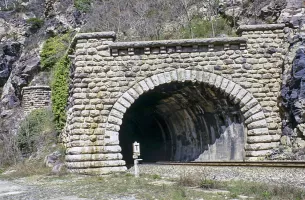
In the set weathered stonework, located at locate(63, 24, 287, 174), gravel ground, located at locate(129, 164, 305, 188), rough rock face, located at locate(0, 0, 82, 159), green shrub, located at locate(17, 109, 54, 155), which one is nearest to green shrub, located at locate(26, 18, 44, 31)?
rough rock face, located at locate(0, 0, 82, 159)

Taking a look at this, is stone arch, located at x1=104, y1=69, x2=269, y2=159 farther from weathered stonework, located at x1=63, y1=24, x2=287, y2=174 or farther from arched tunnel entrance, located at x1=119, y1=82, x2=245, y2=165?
arched tunnel entrance, located at x1=119, y1=82, x2=245, y2=165

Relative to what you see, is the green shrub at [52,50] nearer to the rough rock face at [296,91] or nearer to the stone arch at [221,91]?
the stone arch at [221,91]

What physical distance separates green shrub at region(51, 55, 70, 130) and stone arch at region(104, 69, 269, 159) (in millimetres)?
4900

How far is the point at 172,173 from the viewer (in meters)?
10.1

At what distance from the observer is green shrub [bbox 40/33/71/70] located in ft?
102

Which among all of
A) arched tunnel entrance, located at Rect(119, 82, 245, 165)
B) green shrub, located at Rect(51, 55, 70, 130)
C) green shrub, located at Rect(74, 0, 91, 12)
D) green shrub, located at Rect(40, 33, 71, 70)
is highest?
green shrub, located at Rect(74, 0, 91, 12)

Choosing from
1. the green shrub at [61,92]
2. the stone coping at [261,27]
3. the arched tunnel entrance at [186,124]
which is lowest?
the arched tunnel entrance at [186,124]

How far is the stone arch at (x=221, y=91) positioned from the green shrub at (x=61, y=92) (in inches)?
193

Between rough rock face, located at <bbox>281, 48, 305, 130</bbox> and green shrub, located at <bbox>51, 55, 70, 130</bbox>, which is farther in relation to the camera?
green shrub, located at <bbox>51, 55, 70, 130</bbox>

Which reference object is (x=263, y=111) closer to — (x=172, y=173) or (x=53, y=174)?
(x=172, y=173)

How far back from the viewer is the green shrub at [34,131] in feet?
66.9

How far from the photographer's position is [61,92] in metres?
17.6

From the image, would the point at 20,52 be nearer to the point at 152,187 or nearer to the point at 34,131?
the point at 34,131

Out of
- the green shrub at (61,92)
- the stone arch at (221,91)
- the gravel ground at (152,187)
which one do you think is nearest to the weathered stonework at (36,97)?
the green shrub at (61,92)
